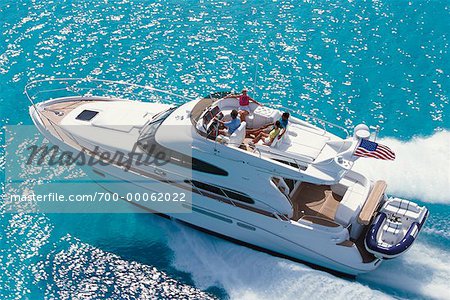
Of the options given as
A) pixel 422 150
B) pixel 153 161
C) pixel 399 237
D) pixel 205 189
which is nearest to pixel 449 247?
pixel 399 237

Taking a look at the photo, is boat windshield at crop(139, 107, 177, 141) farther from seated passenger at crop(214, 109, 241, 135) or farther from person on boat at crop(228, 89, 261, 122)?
person on boat at crop(228, 89, 261, 122)

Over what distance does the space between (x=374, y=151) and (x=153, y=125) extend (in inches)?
277

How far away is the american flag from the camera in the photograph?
1669 cm

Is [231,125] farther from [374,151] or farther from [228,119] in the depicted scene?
[374,151]

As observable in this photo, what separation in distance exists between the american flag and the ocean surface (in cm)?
362

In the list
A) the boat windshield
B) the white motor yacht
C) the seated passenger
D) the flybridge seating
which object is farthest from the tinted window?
the seated passenger

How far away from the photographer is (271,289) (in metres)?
17.6

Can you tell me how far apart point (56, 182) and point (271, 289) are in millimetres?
8833

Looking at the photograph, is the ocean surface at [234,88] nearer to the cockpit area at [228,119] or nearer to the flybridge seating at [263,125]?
the flybridge seating at [263,125]

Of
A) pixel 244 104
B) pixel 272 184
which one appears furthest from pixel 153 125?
pixel 272 184

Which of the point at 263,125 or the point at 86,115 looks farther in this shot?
the point at 86,115

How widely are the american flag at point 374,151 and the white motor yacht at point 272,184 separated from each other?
0.92 feet

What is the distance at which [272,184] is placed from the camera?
1753 cm

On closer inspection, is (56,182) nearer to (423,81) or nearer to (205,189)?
(205,189)
